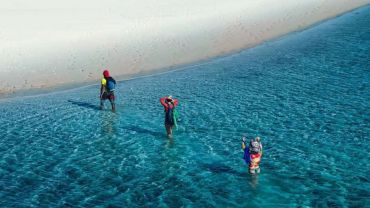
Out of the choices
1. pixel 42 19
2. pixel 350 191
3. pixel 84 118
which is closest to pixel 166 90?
pixel 84 118

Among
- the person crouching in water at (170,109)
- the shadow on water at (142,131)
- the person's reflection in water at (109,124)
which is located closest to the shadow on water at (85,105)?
the person's reflection in water at (109,124)

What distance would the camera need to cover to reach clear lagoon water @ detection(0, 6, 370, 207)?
55.9 ft

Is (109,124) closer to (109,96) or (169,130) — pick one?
(109,96)

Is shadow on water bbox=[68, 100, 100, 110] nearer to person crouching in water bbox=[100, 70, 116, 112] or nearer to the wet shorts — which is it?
person crouching in water bbox=[100, 70, 116, 112]

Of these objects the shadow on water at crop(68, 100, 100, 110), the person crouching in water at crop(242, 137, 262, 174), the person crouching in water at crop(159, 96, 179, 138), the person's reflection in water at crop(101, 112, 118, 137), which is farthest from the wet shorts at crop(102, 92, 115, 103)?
the person crouching in water at crop(242, 137, 262, 174)

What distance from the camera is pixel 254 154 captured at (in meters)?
17.4

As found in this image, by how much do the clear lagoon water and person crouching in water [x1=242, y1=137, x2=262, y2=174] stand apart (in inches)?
18.4

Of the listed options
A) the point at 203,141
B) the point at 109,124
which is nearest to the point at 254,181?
the point at 203,141

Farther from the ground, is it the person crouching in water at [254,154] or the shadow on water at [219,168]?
the person crouching in water at [254,154]

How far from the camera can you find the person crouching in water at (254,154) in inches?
680

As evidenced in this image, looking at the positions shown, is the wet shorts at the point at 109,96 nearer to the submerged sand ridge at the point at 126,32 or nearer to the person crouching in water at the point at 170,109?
the person crouching in water at the point at 170,109

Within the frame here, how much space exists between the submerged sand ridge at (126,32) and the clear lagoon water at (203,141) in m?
4.79

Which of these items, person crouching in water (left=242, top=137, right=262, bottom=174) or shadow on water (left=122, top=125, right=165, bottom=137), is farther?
shadow on water (left=122, top=125, right=165, bottom=137)

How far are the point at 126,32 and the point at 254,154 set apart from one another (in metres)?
32.6
